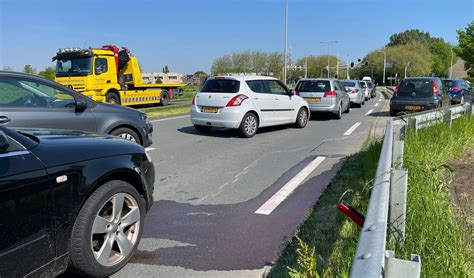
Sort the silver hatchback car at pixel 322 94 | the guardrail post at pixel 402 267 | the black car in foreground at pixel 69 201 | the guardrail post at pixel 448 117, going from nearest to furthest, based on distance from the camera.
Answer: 1. the guardrail post at pixel 402 267
2. the black car in foreground at pixel 69 201
3. the guardrail post at pixel 448 117
4. the silver hatchback car at pixel 322 94

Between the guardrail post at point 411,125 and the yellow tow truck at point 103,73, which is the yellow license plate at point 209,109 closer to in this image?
the guardrail post at point 411,125

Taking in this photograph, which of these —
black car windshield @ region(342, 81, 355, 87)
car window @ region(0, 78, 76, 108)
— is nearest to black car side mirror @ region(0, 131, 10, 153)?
car window @ region(0, 78, 76, 108)

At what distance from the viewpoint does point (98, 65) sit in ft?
60.3

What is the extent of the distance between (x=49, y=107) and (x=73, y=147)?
10.8ft

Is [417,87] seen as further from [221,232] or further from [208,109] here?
[221,232]

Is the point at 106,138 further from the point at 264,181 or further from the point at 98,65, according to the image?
the point at 98,65

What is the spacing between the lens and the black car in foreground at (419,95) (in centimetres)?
1495

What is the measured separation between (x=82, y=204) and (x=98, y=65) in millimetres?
16534

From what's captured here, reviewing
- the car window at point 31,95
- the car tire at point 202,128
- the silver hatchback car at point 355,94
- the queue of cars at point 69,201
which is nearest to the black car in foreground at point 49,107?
the car window at point 31,95

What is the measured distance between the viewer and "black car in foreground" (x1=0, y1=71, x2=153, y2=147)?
18.4 feet

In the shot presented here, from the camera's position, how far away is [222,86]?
11.0 meters

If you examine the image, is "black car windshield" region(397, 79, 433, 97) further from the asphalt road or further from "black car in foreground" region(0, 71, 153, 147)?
"black car in foreground" region(0, 71, 153, 147)

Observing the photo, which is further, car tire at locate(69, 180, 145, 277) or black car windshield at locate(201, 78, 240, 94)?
black car windshield at locate(201, 78, 240, 94)

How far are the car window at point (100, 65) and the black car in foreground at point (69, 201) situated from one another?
15597 mm
